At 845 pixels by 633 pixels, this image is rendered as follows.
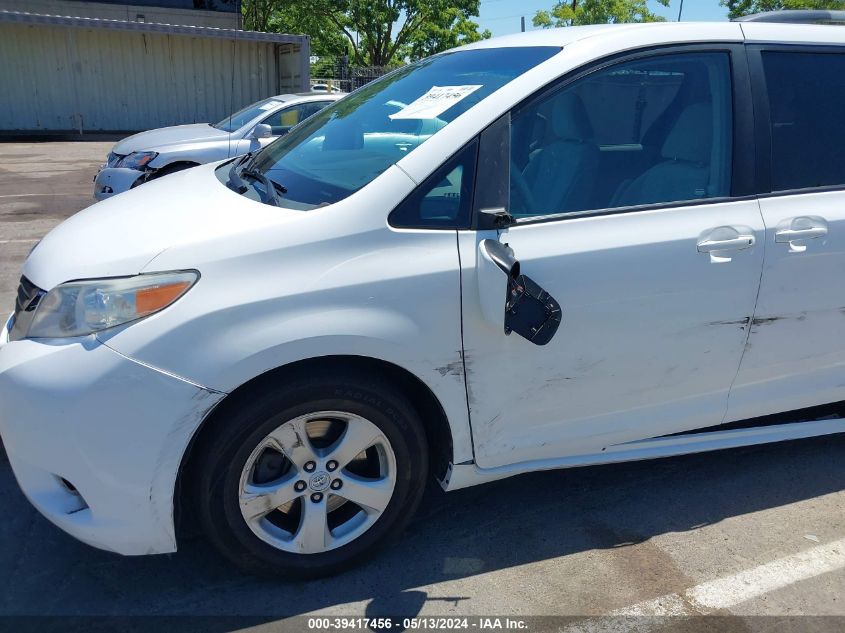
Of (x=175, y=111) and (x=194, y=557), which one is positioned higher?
(x=175, y=111)

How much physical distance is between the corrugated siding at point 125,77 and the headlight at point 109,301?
20.4 metres

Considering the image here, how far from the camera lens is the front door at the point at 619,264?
261 cm

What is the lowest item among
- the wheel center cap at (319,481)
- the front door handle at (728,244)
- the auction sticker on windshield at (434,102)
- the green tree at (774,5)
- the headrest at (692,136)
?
the wheel center cap at (319,481)

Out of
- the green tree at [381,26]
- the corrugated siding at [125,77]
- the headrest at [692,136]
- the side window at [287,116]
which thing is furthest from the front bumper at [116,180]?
the green tree at [381,26]

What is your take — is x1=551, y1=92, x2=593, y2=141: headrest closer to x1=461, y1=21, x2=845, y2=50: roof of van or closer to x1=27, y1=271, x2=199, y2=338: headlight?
x1=461, y1=21, x2=845, y2=50: roof of van

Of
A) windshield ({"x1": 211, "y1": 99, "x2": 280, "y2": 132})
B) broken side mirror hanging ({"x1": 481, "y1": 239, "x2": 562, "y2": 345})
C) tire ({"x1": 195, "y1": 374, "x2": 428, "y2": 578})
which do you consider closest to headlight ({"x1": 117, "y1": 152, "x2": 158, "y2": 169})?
windshield ({"x1": 211, "y1": 99, "x2": 280, "y2": 132})

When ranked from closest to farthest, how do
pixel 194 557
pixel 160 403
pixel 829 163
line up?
pixel 160 403 → pixel 194 557 → pixel 829 163

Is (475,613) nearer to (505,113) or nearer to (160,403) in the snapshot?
(160,403)

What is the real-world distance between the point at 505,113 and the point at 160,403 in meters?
1.53

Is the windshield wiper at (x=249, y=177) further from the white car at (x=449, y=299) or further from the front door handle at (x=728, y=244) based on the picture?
the front door handle at (x=728, y=244)

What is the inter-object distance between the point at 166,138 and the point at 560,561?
7826 millimetres

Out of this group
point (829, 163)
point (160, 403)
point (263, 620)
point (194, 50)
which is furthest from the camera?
point (194, 50)

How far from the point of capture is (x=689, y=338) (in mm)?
2816

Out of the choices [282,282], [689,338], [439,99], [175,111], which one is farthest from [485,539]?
[175,111]
